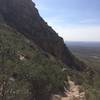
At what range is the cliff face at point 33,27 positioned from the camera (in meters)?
39.4

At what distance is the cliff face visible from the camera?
3944cm

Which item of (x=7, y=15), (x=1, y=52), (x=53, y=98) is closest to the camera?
(x=53, y=98)

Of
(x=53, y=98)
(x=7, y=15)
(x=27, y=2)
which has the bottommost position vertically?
(x=53, y=98)

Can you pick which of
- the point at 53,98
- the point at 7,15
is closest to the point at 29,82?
the point at 53,98

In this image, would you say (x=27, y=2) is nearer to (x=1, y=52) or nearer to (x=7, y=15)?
(x=7, y=15)

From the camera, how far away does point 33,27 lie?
40688mm

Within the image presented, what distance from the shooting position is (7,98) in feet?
32.5

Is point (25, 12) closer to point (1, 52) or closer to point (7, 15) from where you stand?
point (7, 15)

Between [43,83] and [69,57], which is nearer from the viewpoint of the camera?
[43,83]

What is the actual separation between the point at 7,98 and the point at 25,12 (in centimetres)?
3356

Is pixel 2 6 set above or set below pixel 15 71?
above

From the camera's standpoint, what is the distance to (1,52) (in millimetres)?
15016

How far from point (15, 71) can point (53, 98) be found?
2548 millimetres

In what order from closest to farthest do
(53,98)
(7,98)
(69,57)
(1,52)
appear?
(7,98)
(53,98)
(1,52)
(69,57)
